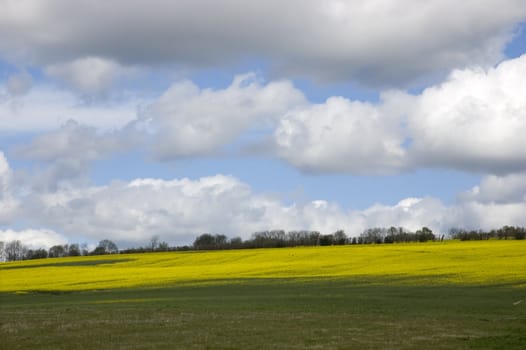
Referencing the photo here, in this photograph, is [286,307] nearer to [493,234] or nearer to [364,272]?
[364,272]

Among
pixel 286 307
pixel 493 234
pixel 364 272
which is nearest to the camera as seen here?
pixel 286 307

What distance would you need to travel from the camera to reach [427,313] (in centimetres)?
3456

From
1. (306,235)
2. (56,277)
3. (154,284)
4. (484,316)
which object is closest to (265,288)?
(154,284)

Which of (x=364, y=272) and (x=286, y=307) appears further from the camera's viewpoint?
(x=364, y=272)

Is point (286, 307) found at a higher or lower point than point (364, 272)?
lower

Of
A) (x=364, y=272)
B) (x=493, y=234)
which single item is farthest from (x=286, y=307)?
(x=493, y=234)

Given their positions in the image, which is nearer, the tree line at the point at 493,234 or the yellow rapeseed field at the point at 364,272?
the yellow rapeseed field at the point at 364,272

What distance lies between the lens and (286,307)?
126 ft

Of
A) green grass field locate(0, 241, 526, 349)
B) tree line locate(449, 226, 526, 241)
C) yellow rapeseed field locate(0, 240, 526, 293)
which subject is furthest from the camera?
tree line locate(449, 226, 526, 241)

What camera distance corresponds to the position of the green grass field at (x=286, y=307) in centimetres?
2580

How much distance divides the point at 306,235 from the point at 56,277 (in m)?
112

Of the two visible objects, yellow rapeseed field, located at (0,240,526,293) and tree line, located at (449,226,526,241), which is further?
tree line, located at (449,226,526,241)

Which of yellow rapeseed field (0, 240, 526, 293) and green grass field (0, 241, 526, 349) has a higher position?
yellow rapeseed field (0, 240, 526, 293)

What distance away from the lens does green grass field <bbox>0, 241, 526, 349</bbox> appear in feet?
84.6
